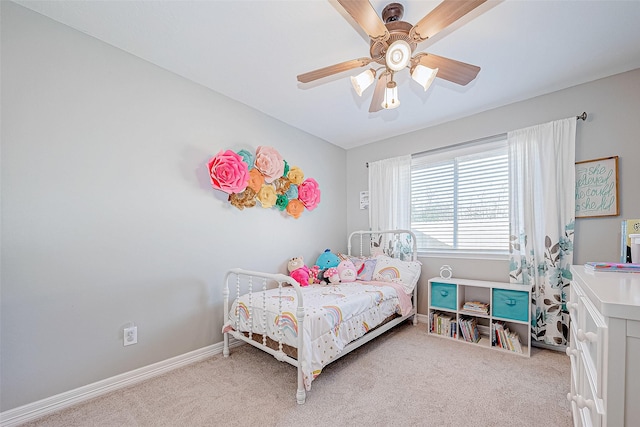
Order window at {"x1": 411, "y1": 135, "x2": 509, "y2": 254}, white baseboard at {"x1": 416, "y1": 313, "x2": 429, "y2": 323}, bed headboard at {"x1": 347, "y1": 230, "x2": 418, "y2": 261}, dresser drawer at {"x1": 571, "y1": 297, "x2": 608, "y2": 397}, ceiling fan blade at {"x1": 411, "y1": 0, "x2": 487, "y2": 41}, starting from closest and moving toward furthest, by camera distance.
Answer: dresser drawer at {"x1": 571, "y1": 297, "x2": 608, "y2": 397} → ceiling fan blade at {"x1": 411, "y1": 0, "x2": 487, "y2": 41} → window at {"x1": 411, "y1": 135, "x2": 509, "y2": 254} → white baseboard at {"x1": 416, "y1": 313, "x2": 429, "y2": 323} → bed headboard at {"x1": 347, "y1": 230, "x2": 418, "y2": 261}

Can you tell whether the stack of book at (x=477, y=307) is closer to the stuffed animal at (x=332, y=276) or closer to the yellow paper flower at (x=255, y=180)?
the stuffed animal at (x=332, y=276)

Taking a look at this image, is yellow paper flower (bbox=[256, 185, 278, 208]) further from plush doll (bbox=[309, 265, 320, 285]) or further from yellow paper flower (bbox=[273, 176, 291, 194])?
plush doll (bbox=[309, 265, 320, 285])

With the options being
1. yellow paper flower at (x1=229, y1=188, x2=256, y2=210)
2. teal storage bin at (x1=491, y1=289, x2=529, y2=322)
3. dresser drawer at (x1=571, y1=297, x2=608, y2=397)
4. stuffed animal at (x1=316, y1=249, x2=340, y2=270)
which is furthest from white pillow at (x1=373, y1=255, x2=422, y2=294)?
dresser drawer at (x1=571, y1=297, x2=608, y2=397)

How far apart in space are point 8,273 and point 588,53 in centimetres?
412

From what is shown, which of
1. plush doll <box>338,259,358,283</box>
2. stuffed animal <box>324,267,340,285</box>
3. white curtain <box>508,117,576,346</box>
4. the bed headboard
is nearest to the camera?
white curtain <box>508,117,576,346</box>

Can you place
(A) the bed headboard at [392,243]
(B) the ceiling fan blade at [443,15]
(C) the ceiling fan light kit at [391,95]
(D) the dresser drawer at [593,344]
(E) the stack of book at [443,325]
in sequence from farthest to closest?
1. (A) the bed headboard at [392,243]
2. (E) the stack of book at [443,325]
3. (C) the ceiling fan light kit at [391,95]
4. (B) the ceiling fan blade at [443,15]
5. (D) the dresser drawer at [593,344]

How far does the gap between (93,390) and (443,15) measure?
2988mm

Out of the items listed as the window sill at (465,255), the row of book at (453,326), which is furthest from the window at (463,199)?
the row of book at (453,326)

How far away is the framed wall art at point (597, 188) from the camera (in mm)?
2246

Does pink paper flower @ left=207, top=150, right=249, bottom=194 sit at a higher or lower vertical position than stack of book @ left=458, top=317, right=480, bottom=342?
higher

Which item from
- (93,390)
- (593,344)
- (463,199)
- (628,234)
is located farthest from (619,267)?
(93,390)

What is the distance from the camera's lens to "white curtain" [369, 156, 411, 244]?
347 cm

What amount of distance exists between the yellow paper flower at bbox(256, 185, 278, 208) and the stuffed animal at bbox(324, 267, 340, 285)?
3.20 ft

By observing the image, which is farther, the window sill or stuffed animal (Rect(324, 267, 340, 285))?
stuffed animal (Rect(324, 267, 340, 285))
